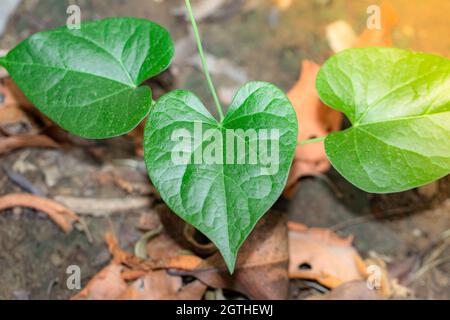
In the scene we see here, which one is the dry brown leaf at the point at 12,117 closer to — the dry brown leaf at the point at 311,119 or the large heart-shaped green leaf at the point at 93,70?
the large heart-shaped green leaf at the point at 93,70

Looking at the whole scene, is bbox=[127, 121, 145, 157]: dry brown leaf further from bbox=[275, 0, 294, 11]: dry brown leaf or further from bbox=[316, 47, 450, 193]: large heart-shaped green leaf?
bbox=[275, 0, 294, 11]: dry brown leaf

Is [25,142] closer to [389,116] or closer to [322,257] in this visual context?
[322,257]

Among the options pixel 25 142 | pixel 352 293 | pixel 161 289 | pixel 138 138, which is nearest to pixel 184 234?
pixel 161 289

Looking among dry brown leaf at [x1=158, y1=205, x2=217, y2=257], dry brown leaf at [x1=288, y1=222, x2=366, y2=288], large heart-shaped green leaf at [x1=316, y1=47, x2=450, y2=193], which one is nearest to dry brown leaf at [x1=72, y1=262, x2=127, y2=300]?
dry brown leaf at [x1=158, y1=205, x2=217, y2=257]

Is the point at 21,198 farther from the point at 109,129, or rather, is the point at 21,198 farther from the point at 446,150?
the point at 446,150
